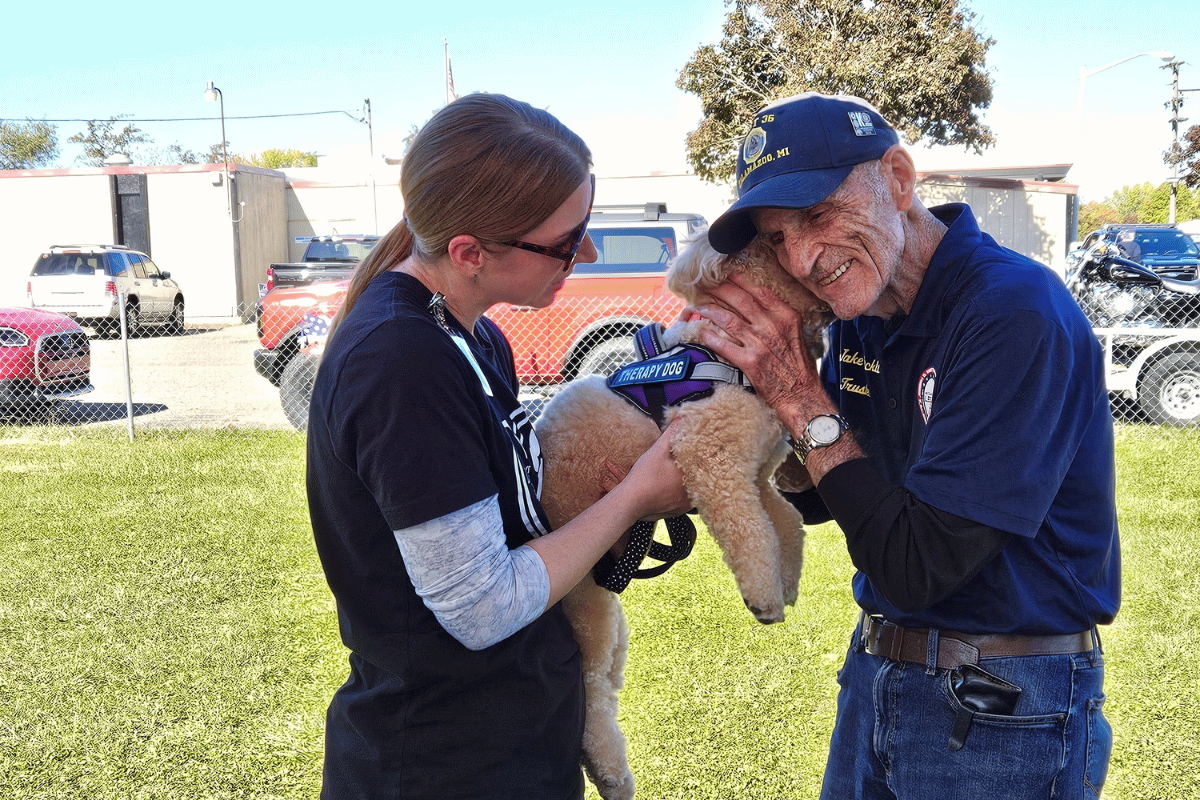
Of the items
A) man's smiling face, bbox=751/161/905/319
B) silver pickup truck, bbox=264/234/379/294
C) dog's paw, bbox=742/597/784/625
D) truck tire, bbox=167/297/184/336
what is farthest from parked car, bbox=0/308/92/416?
truck tire, bbox=167/297/184/336

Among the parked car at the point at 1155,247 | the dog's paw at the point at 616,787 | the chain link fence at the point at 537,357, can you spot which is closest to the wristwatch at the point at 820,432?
the dog's paw at the point at 616,787

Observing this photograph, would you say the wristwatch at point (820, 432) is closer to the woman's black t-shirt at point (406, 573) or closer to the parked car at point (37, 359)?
the woman's black t-shirt at point (406, 573)

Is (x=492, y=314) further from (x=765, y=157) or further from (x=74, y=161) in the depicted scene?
(x=74, y=161)

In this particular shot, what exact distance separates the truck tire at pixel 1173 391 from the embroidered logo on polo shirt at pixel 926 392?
8146 millimetres

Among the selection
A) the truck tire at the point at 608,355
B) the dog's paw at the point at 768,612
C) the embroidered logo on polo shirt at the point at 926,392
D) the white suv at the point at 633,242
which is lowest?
the dog's paw at the point at 768,612

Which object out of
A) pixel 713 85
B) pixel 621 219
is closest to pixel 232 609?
pixel 621 219

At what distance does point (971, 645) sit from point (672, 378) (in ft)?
2.99

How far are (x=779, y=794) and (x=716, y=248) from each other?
7.82ft

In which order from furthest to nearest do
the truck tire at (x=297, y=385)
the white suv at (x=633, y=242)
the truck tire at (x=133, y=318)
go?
the truck tire at (x=133, y=318) → the white suv at (x=633, y=242) → the truck tire at (x=297, y=385)

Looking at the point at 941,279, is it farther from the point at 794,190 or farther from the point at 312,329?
the point at 312,329

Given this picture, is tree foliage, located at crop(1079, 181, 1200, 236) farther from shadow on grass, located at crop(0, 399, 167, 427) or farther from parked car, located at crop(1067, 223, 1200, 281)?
shadow on grass, located at crop(0, 399, 167, 427)

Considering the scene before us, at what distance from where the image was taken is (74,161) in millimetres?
57312

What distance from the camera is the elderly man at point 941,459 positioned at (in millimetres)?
1569

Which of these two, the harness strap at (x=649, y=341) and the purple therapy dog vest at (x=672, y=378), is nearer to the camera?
the purple therapy dog vest at (x=672, y=378)
